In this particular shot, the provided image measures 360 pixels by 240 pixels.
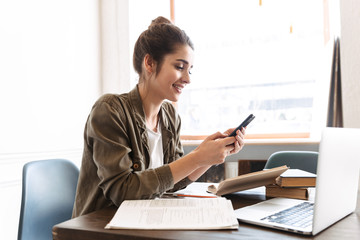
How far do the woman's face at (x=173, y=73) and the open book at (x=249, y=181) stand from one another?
19.1 inches

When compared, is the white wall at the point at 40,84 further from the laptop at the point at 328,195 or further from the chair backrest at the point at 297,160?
the laptop at the point at 328,195

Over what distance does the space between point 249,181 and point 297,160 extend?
949 mm

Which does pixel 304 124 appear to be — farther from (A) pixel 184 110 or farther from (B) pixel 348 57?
(A) pixel 184 110

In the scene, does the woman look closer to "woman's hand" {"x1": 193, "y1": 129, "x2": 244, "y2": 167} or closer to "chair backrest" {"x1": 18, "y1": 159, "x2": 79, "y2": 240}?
"woman's hand" {"x1": 193, "y1": 129, "x2": 244, "y2": 167}

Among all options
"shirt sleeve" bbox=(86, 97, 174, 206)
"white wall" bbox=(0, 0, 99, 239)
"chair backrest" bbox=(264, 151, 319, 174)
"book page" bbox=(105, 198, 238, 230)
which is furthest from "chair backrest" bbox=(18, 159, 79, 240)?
"chair backrest" bbox=(264, 151, 319, 174)

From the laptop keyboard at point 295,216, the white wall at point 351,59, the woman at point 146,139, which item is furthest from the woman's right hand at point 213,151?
the white wall at point 351,59

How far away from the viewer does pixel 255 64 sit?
3039 millimetres

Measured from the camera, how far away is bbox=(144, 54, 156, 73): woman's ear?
1.32 meters

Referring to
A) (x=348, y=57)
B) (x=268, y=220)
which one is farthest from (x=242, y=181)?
(x=348, y=57)

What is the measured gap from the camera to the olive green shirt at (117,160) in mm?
964

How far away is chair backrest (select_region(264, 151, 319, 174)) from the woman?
68 centimetres

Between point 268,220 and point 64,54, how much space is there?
243 centimetres

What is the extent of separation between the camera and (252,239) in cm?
60

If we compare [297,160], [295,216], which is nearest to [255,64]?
[297,160]
